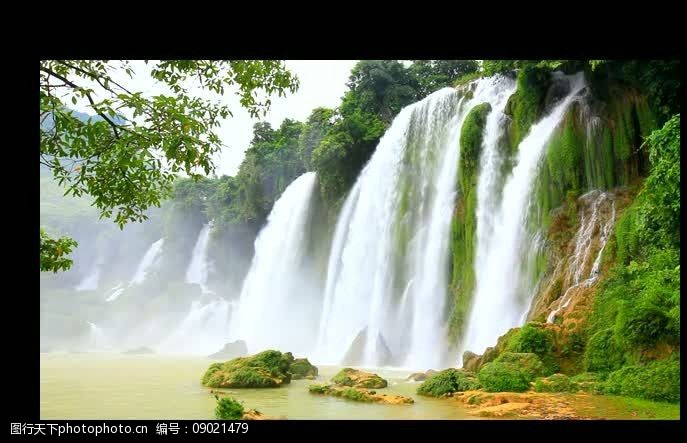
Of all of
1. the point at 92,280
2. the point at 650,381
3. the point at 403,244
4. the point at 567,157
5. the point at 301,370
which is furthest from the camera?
the point at 92,280

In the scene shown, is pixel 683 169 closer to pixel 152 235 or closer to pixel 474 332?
pixel 474 332

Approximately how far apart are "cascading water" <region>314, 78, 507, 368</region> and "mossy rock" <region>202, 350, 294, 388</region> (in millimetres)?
5158

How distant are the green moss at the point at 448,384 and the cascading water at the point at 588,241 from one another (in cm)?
237

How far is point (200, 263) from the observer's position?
41.4 metres

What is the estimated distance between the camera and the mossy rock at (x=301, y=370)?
12586 millimetres

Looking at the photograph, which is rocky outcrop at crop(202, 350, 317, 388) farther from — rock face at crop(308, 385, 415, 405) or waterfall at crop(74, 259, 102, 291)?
waterfall at crop(74, 259, 102, 291)

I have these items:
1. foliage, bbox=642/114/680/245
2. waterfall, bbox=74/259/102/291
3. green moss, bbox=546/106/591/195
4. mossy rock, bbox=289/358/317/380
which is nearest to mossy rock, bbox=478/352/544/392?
foliage, bbox=642/114/680/245

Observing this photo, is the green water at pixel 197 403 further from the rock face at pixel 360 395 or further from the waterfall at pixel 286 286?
the waterfall at pixel 286 286

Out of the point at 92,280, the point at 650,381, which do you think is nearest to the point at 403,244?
the point at 650,381

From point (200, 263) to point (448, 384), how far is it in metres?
33.8

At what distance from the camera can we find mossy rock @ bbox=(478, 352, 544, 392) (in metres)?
8.93

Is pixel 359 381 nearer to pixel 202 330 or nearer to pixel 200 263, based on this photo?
pixel 202 330
